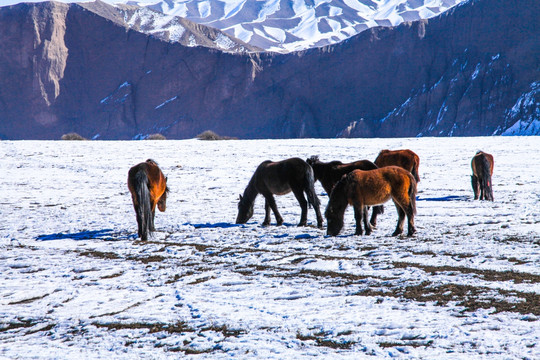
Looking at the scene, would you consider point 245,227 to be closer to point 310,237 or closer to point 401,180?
point 310,237

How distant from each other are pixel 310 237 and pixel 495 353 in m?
5.30

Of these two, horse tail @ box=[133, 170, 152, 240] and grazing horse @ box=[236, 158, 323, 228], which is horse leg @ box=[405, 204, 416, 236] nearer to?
grazing horse @ box=[236, 158, 323, 228]

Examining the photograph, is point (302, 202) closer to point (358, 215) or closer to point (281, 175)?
point (281, 175)

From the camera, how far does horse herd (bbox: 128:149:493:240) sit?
852 centimetres

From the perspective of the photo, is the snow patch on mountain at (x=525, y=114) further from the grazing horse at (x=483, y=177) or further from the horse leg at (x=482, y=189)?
the horse leg at (x=482, y=189)

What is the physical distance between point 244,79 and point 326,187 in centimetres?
8828

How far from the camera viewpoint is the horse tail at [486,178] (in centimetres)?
1331

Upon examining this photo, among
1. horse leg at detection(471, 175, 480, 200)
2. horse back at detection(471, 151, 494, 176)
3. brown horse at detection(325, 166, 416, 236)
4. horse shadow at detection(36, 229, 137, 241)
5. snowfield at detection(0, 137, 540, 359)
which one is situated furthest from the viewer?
horse back at detection(471, 151, 494, 176)

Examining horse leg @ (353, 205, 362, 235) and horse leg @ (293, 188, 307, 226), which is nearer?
horse leg @ (353, 205, 362, 235)

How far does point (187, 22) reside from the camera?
120750 millimetres

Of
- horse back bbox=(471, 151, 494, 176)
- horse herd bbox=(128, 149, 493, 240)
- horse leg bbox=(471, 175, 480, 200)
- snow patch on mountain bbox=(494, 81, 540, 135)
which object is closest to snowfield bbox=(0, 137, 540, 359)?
horse herd bbox=(128, 149, 493, 240)

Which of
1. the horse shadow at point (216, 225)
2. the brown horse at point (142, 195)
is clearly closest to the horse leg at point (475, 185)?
the horse shadow at point (216, 225)

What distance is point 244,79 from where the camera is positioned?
96.8m

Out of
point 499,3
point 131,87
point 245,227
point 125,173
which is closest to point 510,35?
point 499,3
